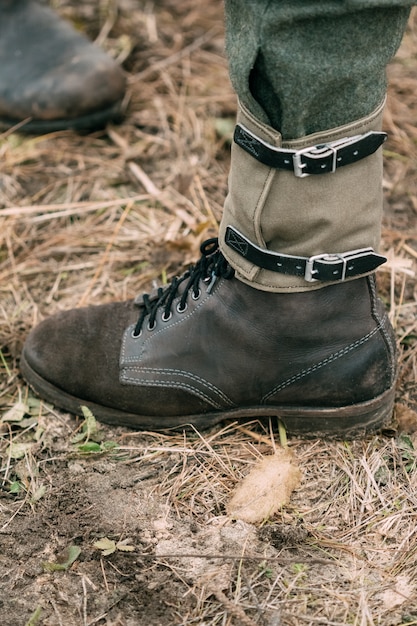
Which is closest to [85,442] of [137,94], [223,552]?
[223,552]

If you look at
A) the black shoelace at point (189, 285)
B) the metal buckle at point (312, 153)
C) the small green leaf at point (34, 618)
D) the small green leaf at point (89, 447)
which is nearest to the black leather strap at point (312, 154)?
the metal buckle at point (312, 153)

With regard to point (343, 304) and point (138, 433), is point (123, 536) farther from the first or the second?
point (343, 304)

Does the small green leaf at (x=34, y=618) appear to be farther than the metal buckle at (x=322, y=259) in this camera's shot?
No

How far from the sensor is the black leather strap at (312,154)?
3.68ft

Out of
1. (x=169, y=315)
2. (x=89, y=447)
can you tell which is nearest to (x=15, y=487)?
(x=89, y=447)

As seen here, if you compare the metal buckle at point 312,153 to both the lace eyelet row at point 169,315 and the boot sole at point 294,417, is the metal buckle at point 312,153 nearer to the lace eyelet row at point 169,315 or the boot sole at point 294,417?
the lace eyelet row at point 169,315

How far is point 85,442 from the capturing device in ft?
4.66

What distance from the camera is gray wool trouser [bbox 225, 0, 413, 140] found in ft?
3.15

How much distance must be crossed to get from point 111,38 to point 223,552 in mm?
2171

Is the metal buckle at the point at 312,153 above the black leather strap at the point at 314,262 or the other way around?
above

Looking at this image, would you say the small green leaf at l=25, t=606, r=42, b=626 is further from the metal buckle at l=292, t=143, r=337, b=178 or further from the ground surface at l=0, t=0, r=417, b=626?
the metal buckle at l=292, t=143, r=337, b=178

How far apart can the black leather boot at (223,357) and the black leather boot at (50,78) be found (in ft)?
3.33

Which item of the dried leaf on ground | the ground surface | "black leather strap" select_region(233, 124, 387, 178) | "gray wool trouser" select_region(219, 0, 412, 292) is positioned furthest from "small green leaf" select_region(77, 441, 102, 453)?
"black leather strap" select_region(233, 124, 387, 178)

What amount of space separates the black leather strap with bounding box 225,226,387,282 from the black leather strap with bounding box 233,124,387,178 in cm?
15
